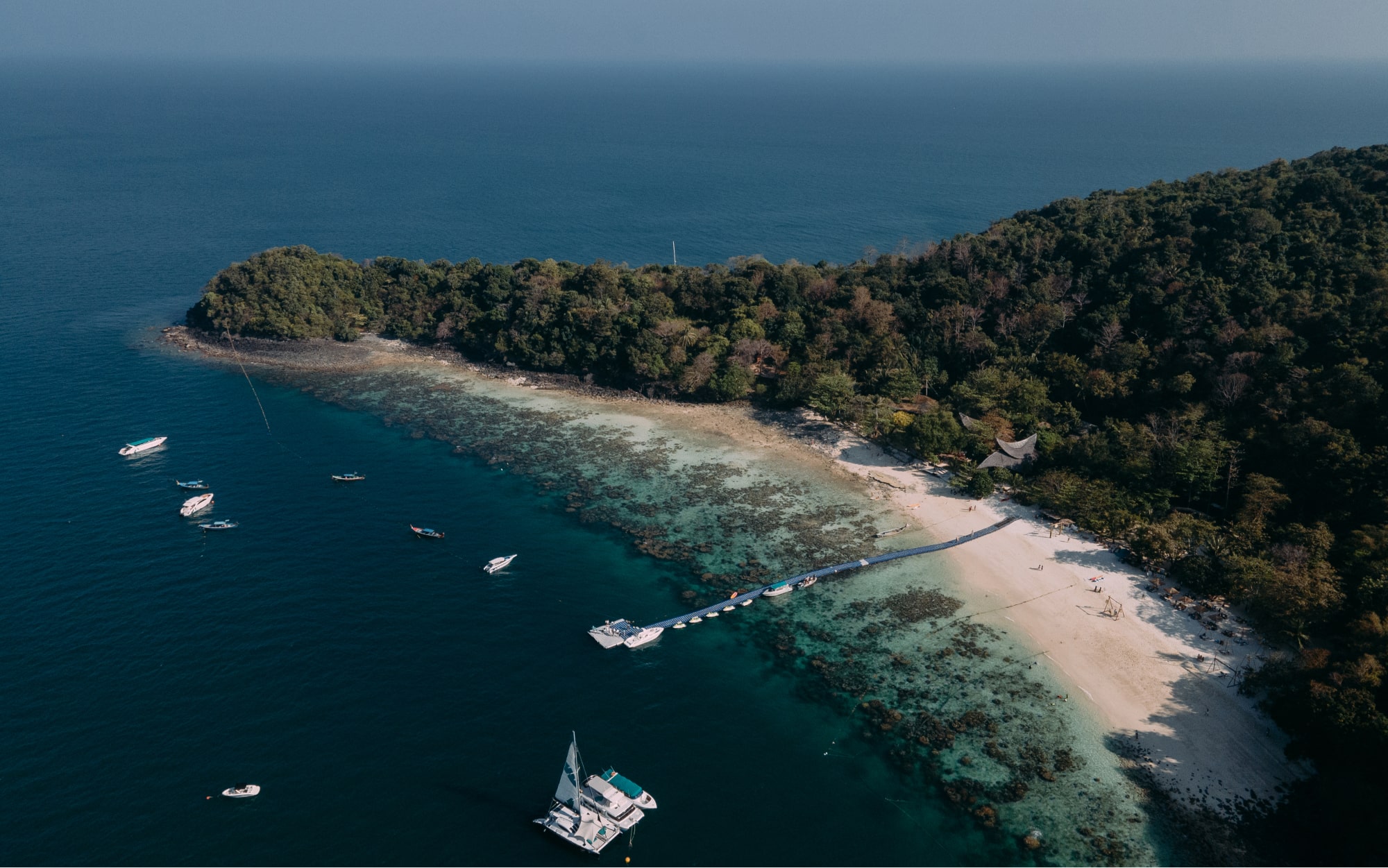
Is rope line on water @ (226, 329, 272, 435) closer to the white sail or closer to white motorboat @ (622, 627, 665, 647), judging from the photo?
white motorboat @ (622, 627, 665, 647)

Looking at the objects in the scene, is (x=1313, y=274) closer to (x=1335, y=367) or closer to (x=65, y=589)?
(x=1335, y=367)

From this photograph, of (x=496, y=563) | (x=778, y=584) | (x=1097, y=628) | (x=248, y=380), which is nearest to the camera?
(x=1097, y=628)

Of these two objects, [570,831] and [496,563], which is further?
[496,563]

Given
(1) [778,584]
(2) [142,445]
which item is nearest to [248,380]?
(2) [142,445]

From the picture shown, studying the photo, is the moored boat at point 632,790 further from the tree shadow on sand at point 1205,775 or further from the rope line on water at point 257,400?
the rope line on water at point 257,400

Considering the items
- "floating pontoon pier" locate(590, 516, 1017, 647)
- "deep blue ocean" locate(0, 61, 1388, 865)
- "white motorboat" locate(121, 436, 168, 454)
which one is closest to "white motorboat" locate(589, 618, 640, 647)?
"floating pontoon pier" locate(590, 516, 1017, 647)

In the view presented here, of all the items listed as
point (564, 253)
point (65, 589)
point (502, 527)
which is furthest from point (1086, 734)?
point (564, 253)

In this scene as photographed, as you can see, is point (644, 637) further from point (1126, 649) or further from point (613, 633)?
point (1126, 649)
